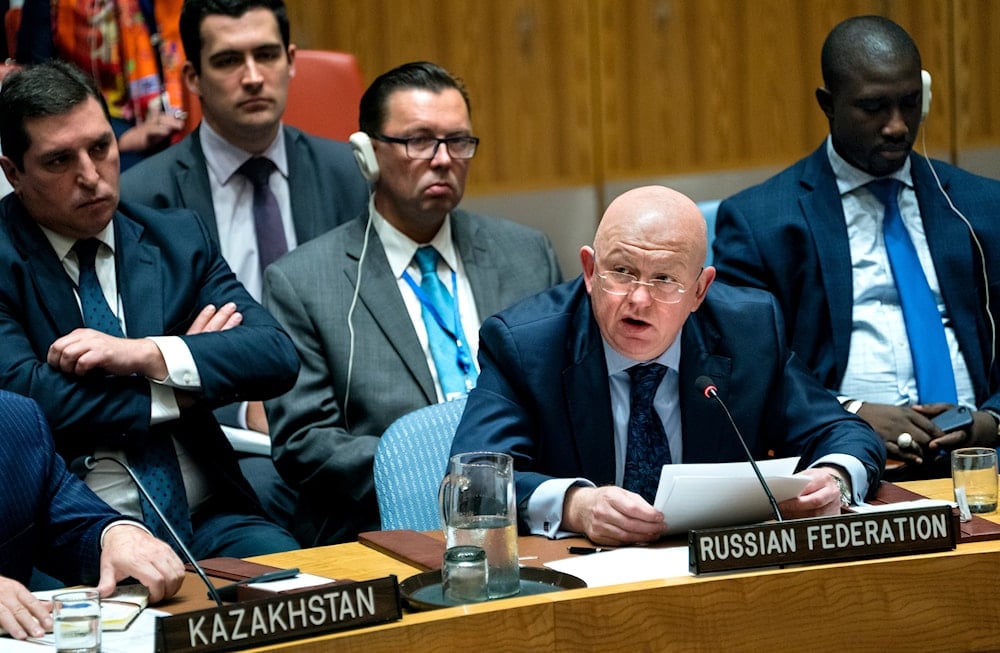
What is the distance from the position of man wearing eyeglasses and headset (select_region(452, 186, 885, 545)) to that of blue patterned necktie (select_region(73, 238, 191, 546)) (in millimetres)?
619

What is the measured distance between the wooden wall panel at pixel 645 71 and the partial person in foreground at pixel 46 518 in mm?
2701

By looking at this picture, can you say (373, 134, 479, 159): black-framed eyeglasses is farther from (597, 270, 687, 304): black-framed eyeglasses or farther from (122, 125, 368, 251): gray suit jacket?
(597, 270, 687, 304): black-framed eyeglasses

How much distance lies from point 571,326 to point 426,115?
108 centimetres

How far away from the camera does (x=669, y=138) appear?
4875mm

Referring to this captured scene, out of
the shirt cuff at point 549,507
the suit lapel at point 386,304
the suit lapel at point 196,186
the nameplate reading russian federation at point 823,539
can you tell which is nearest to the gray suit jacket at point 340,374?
the suit lapel at point 386,304

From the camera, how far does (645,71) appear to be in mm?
4809

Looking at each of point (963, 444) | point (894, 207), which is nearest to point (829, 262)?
point (894, 207)

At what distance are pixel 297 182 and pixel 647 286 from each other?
159 centimetres

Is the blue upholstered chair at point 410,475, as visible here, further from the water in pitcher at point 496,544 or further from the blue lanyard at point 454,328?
the blue lanyard at point 454,328

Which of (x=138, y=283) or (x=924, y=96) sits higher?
(x=924, y=96)

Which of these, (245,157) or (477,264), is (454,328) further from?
(245,157)

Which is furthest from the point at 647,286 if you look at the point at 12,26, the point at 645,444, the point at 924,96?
the point at 12,26

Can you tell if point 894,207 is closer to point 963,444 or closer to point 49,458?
point 963,444

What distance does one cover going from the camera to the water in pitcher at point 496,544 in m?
1.85
